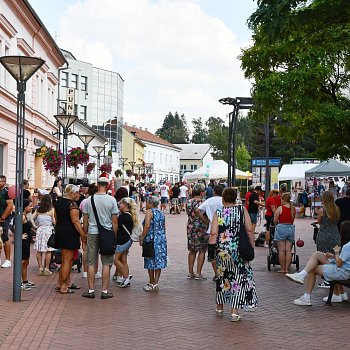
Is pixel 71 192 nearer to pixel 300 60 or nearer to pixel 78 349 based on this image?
pixel 78 349

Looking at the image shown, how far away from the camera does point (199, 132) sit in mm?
164750

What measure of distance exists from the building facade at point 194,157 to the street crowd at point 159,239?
11888cm

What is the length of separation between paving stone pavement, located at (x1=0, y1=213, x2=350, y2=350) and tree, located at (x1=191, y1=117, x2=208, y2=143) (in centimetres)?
15107

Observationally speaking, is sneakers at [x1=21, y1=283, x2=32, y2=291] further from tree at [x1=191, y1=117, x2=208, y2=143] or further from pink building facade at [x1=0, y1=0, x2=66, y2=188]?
tree at [x1=191, y1=117, x2=208, y2=143]

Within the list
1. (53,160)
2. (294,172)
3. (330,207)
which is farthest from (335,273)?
(294,172)

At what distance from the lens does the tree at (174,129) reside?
158250 mm

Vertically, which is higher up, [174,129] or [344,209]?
[174,129]

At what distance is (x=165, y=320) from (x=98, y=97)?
67.6 m

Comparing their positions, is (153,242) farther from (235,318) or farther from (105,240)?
(235,318)

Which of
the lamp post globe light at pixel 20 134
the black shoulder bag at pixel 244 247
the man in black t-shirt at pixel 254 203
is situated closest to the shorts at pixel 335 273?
the black shoulder bag at pixel 244 247

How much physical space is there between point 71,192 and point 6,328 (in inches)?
122

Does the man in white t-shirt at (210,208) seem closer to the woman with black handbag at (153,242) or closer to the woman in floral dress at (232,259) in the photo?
the woman with black handbag at (153,242)

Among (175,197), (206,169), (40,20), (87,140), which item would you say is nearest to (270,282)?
(87,140)

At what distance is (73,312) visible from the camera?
8.71 m
